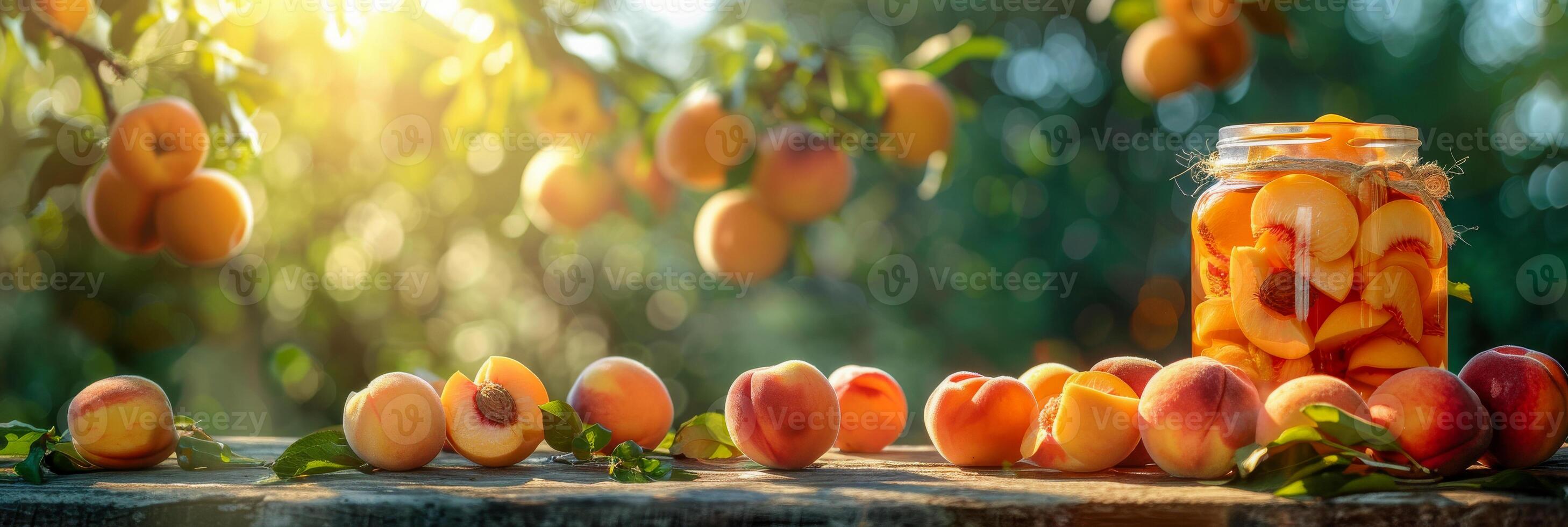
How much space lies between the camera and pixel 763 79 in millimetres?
1371

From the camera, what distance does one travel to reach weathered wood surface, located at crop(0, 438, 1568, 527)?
25.3 inches

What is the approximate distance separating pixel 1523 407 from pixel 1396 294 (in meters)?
0.12

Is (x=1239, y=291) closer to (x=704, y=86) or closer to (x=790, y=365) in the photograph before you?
(x=790, y=365)

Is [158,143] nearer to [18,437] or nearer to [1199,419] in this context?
[18,437]

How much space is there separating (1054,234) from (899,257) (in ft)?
1.52

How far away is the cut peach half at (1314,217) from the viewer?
0.82 metres

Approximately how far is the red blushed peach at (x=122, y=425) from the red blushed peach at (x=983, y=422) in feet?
2.10

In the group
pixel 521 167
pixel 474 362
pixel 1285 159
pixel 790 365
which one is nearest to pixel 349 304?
pixel 474 362

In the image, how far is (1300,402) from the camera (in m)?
0.74

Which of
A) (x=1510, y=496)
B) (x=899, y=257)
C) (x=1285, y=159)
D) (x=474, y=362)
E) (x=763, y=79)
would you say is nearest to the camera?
(x=1510, y=496)
